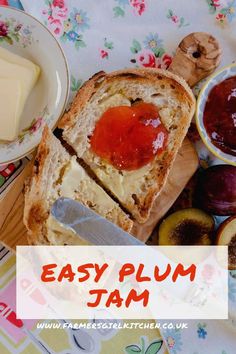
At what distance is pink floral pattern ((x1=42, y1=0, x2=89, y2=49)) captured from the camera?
230 cm

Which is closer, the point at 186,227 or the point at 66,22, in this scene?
the point at 186,227

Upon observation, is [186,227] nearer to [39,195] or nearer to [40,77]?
[39,195]

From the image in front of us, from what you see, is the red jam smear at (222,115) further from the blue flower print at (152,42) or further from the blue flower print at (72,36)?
the blue flower print at (72,36)

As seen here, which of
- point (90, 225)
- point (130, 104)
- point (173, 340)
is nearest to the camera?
point (90, 225)

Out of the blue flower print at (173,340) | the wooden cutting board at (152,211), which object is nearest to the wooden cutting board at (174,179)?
the wooden cutting board at (152,211)

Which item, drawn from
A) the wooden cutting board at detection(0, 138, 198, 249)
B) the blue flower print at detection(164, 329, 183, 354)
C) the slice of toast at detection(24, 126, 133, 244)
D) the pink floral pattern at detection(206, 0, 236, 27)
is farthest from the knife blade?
the pink floral pattern at detection(206, 0, 236, 27)

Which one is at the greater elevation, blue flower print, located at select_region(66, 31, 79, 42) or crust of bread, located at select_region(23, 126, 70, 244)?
blue flower print, located at select_region(66, 31, 79, 42)

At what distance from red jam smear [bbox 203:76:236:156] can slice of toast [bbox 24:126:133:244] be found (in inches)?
17.1

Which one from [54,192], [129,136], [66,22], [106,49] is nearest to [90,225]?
[54,192]

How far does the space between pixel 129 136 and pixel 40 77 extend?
45cm

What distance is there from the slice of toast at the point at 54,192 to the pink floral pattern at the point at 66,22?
45cm

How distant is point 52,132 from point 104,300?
0.65 m

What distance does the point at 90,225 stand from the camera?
1.99m

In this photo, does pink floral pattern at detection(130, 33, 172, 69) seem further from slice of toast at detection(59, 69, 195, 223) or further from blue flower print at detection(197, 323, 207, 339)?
blue flower print at detection(197, 323, 207, 339)
